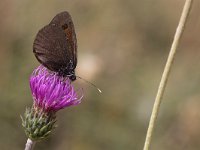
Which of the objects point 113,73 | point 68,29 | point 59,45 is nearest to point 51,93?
point 59,45

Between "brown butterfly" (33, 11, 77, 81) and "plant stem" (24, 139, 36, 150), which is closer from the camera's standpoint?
"plant stem" (24, 139, 36, 150)

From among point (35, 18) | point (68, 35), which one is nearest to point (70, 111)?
point (35, 18)

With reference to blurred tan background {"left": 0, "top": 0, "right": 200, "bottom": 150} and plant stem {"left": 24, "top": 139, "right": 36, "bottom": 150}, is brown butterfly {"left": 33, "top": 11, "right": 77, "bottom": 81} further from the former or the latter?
blurred tan background {"left": 0, "top": 0, "right": 200, "bottom": 150}

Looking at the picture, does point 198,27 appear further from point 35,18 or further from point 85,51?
point 35,18

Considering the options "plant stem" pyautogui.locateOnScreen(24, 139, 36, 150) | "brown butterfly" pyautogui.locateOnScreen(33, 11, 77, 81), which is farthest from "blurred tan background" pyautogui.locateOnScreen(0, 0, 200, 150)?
"plant stem" pyautogui.locateOnScreen(24, 139, 36, 150)

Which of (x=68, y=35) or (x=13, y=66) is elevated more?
(x=68, y=35)

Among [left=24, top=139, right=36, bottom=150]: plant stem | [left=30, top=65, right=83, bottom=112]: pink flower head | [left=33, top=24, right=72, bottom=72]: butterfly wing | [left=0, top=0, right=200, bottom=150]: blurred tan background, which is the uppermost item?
[left=33, top=24, right=72, bottom=72]: butterfly wing

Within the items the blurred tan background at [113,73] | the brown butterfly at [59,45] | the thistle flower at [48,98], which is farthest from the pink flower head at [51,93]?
the blurred tan background at [113,73]
